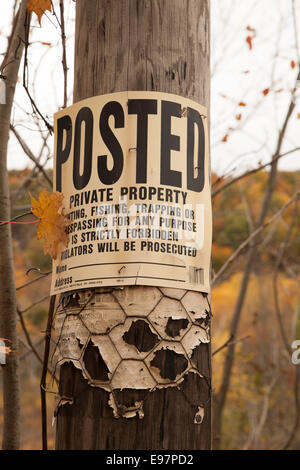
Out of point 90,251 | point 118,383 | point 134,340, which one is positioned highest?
point 90,251

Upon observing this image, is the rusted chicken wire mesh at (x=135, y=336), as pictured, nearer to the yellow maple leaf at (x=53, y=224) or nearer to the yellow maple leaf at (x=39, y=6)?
the yellow maple leaf at (x=53, y=224)

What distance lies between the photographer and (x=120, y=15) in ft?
5.37

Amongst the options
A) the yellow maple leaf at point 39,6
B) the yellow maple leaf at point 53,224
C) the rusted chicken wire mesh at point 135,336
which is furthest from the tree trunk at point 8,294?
the rusted chicken wire mesh at point 135,336

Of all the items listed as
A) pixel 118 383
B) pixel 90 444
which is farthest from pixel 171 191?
pixel 90 444

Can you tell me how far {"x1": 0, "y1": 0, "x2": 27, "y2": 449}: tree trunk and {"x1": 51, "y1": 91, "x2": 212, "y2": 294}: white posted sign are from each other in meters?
0.96

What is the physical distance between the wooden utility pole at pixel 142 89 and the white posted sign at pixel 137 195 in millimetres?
57

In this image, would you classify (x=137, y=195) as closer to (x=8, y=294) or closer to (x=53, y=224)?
(x=53, y=224)

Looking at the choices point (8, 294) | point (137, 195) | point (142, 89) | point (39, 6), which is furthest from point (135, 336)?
point (39, 6)

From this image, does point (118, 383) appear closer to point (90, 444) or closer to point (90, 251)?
point (90, 444)

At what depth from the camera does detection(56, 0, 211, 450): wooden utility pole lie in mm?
1435

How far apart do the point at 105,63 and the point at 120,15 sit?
0.15 meters

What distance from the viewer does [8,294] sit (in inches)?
99.5

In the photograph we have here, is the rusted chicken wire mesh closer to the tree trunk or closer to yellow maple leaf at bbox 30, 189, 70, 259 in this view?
yellow maple leaf at bbox 30, 189, 70, 259

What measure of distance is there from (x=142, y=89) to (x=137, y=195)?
0.32m
